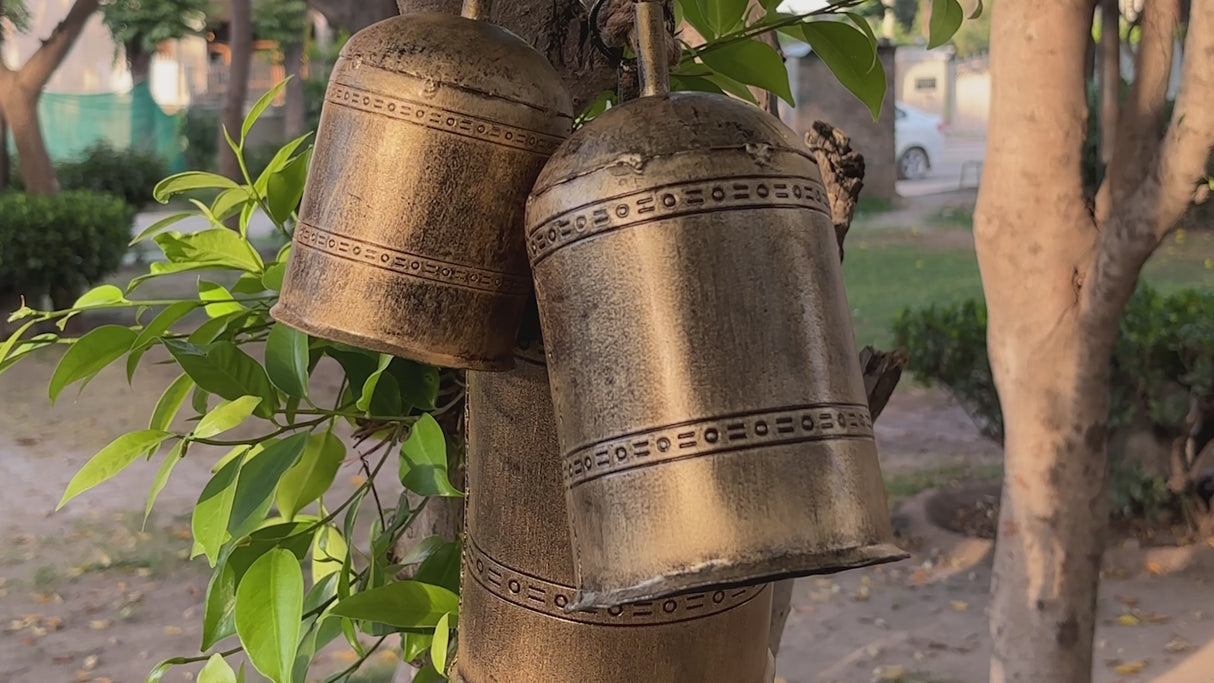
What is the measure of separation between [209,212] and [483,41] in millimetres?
706

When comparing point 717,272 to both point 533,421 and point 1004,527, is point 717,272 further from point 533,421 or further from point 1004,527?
point 1004,527

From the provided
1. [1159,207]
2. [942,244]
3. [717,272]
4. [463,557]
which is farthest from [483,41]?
[942,244]

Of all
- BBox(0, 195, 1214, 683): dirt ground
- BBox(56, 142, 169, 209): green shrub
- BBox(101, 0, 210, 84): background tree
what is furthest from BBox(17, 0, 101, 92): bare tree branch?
BBox(101, 0, 210, 84): background tree

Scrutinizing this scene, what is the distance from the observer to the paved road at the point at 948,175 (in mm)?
17780

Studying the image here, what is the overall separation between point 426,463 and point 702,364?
1.24 feet

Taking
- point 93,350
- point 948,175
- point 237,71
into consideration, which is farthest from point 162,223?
point 948,175

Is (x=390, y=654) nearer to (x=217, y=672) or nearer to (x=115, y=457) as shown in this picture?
(x=217, y=672)

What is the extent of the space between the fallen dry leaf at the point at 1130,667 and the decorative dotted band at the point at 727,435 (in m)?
3.68

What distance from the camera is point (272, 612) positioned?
980mm

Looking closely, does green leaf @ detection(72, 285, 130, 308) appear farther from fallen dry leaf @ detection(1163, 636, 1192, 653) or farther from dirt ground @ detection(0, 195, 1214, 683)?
fallen dry leaf @ detection(1163, 636, 1192, 653)

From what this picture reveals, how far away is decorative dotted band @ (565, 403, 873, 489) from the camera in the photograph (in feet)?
2.23

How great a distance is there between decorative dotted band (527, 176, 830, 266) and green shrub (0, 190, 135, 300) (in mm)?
7968

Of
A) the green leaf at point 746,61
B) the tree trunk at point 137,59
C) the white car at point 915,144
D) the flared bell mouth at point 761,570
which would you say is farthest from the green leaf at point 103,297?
the tree trunk at point 137,59

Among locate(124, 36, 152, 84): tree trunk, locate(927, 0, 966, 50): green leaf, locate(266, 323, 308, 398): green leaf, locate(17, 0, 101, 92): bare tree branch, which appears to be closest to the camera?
locate(266, 323, 308, 398): green leaf
